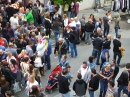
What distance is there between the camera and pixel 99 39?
531 inches

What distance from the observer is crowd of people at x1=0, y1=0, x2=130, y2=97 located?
1044 cm

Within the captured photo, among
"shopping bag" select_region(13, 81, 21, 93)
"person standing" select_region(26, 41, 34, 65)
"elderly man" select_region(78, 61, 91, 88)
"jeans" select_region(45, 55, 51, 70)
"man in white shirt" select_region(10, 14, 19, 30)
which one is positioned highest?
"man in white shirt" select_region(10, 14, 19, 30)

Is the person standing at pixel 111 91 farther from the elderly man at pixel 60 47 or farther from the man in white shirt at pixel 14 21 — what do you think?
the man in white shirt at pixel 14 21

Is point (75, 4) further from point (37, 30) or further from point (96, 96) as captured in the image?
point (96, 96)

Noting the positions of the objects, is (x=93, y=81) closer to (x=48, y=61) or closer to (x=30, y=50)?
(x=30, y=50)

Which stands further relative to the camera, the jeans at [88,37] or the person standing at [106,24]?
the person standing at [106,24]

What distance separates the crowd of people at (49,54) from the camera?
10.4 m

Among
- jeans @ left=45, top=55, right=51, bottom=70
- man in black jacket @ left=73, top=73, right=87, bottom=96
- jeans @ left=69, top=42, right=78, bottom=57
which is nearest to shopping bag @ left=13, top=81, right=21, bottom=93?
jeans @ left=45, top=55, right=51, bottom=70

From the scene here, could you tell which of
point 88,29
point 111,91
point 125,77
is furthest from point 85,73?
point 88,29

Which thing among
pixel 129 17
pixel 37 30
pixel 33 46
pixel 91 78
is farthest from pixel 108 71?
pixel 129 17

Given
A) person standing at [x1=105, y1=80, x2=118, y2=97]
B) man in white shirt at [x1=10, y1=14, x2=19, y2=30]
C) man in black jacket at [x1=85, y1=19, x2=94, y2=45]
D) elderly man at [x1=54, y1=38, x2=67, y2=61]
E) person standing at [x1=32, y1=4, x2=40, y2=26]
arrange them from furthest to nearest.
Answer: person standing at [x1=32, y1=4, x2=40, y2=26]
man in black jacket at [x1=85, y1=19, x2=94, y2=45]
man in white shirt at [x1=10, y1=14, x2=19, y2=30]
elderly man at [x1=54, y1=38, x2=67, y2=61]
person standing at [x1=105, y1=80, x2=118, y2=97]

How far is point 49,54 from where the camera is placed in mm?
13453

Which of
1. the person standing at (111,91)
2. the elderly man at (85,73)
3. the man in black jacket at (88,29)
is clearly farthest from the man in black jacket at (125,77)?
the man in black jacket at (88,29)

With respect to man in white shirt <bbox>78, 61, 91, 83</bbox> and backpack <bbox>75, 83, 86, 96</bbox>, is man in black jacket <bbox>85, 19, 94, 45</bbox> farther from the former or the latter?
backpack <bbox>75, 83, 86, 96</bbox>
